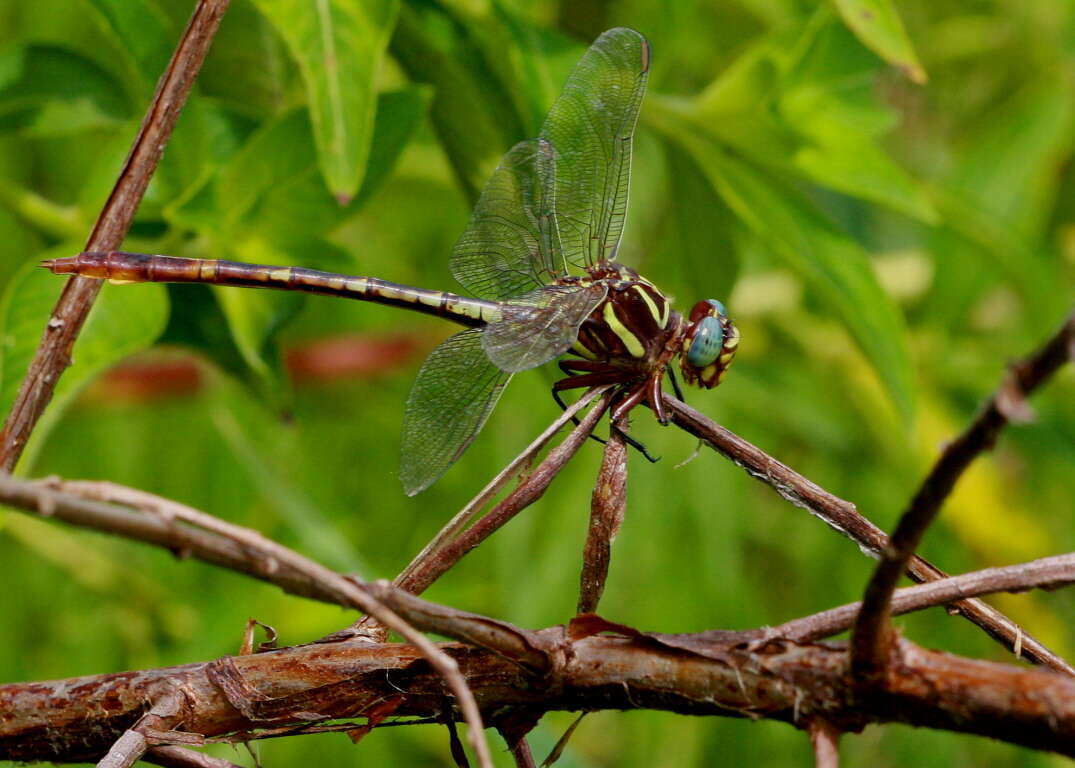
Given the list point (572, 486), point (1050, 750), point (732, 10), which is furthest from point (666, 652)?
point (732, 10)

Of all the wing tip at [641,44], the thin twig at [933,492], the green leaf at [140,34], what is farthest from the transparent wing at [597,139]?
the thin twig at [933,492]

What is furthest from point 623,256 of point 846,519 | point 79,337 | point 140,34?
point 846,519

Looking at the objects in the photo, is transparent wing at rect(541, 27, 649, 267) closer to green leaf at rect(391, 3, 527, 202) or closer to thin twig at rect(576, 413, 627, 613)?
green leaf at rect(391, 3, 527, 202)

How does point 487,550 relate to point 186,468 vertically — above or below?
below

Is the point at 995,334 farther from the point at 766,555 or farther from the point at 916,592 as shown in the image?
the point at 916,592

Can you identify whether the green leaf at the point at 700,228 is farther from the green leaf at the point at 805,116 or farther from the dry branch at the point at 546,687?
the dry branch at the point at 546,687

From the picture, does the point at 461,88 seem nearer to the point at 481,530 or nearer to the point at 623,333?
the point at 623,333

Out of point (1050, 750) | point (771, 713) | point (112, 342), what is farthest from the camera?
point (112, 342)
